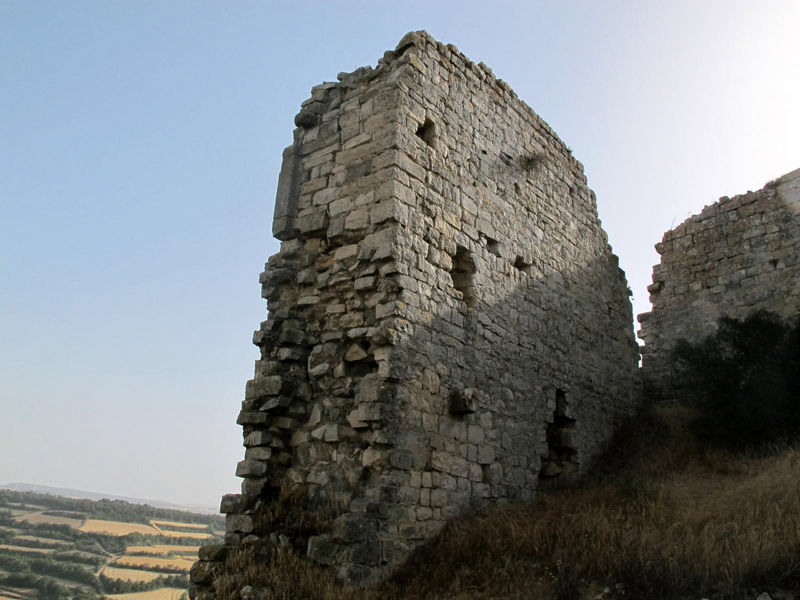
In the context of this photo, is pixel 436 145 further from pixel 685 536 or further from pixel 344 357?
pixel 685 536

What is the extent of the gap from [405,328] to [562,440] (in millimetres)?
3356

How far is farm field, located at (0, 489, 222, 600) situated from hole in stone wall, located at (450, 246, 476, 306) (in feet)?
18.5

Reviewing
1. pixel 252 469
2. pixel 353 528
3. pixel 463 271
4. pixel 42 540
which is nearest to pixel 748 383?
pixel 463 271

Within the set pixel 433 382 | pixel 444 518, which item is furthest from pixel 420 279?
pixel 444 518

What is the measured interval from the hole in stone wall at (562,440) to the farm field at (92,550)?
530 centimetres

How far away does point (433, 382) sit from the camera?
5.85 metres

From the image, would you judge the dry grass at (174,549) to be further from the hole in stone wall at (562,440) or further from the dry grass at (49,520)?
the hole in stone wall at (562,440)

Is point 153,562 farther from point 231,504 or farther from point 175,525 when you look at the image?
point 231,504

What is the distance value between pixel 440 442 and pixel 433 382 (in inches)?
21.9

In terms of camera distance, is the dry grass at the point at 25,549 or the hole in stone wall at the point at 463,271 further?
the dry grass at the point at 25,549

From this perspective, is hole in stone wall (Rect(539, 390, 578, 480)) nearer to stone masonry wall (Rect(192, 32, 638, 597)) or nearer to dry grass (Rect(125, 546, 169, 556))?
stone masonry wall (Rect(192, 32, 638, 597))

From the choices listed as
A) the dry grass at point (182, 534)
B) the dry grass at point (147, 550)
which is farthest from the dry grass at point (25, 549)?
the dry grass at point (182, 534)

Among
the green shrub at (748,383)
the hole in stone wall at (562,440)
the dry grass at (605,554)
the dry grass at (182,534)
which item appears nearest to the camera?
the dry grass at (605,554)

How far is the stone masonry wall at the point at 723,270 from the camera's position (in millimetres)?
10656
